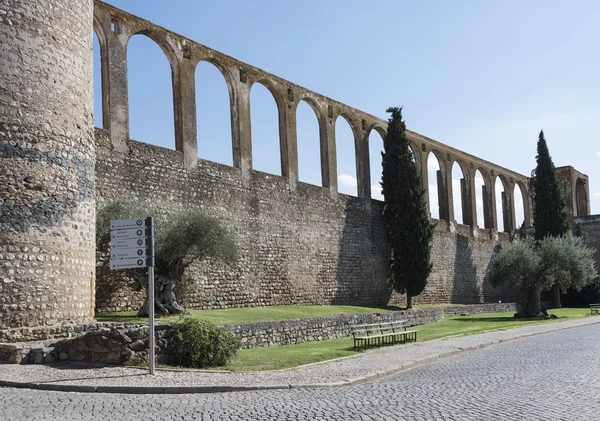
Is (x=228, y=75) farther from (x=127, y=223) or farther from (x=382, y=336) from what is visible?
(x=127, y=223)

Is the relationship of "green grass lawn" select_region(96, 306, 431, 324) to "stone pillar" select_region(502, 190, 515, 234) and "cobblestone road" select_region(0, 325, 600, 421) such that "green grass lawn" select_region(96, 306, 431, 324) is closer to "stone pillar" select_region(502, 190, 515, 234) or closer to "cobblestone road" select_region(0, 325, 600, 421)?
"cobblestone road" select_region(0, 325, 600, 421)

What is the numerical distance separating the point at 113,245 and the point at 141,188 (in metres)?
8.84

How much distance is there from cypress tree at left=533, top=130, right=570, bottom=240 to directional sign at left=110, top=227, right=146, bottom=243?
31058 millimetres

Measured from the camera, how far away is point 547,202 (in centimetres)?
3741

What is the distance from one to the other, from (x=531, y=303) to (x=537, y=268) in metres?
1.49

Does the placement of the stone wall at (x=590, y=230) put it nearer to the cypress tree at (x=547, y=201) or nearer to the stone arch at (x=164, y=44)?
the cypress tree at (x=547, y=201)

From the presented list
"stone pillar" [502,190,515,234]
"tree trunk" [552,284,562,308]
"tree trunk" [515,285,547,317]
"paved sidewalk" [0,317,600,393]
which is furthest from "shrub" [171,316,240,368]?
"stone pillar" [502,190,515,234]

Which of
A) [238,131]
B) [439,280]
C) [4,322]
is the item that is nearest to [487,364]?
[4,322]

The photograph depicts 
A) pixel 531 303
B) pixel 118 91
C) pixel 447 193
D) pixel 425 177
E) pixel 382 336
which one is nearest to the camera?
pixel 382 336

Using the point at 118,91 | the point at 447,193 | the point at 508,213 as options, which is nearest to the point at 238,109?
the point at 118,91

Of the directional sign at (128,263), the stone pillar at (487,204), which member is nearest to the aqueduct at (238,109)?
the stone pillar at (487,204)

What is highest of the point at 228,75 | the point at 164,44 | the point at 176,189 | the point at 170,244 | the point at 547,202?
the point at 164,44

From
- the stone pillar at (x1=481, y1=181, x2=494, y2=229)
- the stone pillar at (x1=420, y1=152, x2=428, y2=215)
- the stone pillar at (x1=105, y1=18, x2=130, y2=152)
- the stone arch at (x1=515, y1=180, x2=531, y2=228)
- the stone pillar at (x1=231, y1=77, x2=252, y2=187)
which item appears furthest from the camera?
the stone arch at (x1=515, y1=180, x2=531, y2=228)

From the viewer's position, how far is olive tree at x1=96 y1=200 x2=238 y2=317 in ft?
53.5
